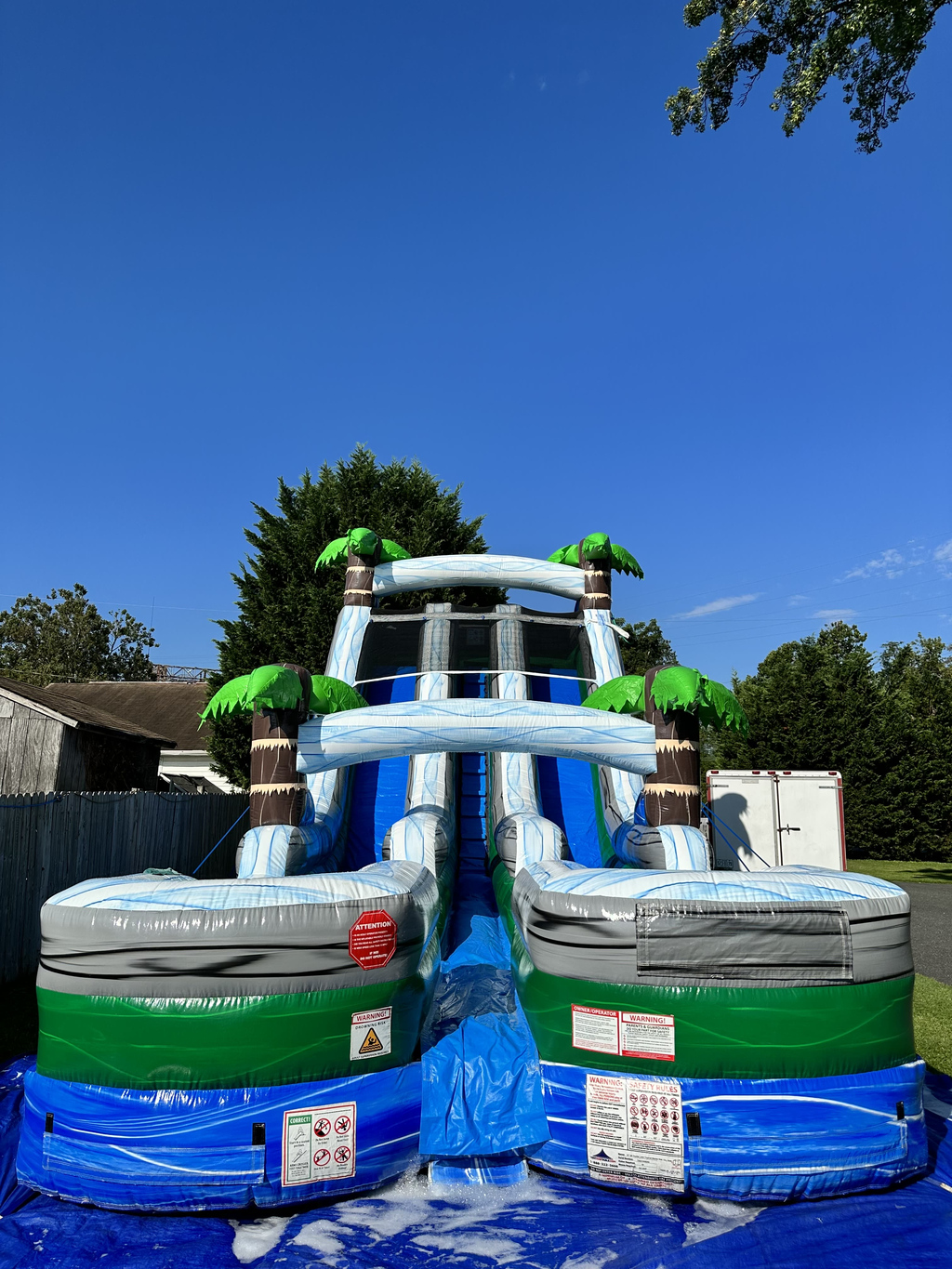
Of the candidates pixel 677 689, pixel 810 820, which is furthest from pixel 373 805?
pixel 810 820

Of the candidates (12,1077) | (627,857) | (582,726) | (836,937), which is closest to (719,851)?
(627,857)

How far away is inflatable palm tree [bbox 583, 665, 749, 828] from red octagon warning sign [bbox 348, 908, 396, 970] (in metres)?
2.21

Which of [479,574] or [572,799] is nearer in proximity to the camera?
[572,799]

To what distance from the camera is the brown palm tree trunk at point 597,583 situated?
29.1 ft

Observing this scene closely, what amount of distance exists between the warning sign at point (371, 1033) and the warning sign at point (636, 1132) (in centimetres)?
84

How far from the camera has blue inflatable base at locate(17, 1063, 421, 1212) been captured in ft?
9.52

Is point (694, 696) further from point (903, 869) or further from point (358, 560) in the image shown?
point (903, 869)

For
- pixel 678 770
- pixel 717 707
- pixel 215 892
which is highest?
pixel 717 707

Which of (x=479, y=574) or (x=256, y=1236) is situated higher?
(x=479, y=574)

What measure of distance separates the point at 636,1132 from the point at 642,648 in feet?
84.3

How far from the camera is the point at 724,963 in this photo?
3115 mm

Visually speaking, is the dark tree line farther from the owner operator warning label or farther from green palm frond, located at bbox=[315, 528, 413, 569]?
the owner operator warning label

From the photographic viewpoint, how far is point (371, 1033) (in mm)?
3166

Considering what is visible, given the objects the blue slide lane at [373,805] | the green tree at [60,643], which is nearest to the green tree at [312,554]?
the blue slide lane at [373,805]
